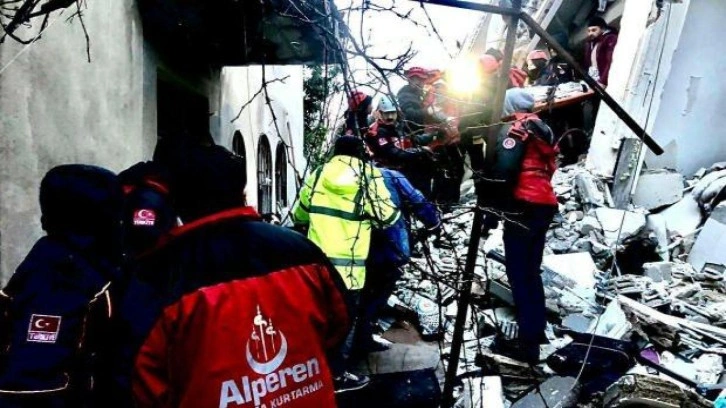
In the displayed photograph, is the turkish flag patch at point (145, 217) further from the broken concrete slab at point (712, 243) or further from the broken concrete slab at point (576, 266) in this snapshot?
the broken concrete slab at point (712, 243)

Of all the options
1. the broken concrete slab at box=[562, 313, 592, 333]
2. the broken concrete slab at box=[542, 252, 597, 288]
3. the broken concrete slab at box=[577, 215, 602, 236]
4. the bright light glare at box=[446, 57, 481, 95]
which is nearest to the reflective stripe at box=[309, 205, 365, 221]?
the bright light glare at box=[446, 57, 481, 95]

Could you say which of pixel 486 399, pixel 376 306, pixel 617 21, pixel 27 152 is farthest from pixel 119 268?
pixel 617 21

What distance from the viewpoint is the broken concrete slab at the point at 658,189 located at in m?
7.27

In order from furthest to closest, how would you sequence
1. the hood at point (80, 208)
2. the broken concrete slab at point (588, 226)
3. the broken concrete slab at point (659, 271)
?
the broken concrete slab at point (588, 226), the broken concrete slab at point (659, 271), the hood at point (80, 208)

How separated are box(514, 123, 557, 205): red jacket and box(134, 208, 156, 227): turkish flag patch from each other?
260cm

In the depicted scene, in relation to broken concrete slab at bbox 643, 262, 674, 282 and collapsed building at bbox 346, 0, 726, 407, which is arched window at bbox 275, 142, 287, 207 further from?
broken concrete slab at bbox 643, 262, 674, 282

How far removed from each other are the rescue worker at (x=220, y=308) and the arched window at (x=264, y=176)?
685 centimetres

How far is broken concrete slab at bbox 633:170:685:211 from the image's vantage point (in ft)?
23.8

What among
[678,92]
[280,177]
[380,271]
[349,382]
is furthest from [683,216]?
[280,177]

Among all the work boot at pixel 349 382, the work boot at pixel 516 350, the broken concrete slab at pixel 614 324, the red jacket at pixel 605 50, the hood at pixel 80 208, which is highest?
the red jacket at pixel 605 50

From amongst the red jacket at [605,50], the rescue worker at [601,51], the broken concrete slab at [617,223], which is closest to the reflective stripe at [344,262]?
the broken concrete slab at [617,223]

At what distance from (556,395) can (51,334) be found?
2.91 m

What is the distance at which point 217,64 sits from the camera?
21.6 ft

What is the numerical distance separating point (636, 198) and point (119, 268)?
23.6ft
